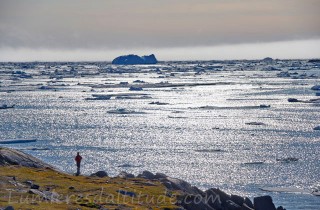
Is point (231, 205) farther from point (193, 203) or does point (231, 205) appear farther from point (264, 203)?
point (193, 203)

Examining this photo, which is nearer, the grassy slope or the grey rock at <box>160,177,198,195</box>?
the grassy slope

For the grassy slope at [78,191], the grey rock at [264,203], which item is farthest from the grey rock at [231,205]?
the grassy slope at [78,191]

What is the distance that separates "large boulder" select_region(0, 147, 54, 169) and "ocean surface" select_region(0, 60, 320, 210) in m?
4.31

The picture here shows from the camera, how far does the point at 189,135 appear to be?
1735 inches

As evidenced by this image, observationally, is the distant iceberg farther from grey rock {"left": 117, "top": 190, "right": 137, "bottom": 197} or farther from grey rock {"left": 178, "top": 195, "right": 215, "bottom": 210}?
grey rock {"left": 178, "top": 195, "right": 215, "bottom": 210}

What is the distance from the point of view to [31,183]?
21.7 metres

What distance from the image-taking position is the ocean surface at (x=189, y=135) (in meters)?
31.0

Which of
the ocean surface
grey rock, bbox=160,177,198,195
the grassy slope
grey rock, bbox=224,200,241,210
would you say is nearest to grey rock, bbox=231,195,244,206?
grey rock, bbox=224,200,241,210

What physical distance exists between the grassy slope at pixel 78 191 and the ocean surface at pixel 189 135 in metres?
5.04

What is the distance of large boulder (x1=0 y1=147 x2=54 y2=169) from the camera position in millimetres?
26273

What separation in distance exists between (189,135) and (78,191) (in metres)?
22.7

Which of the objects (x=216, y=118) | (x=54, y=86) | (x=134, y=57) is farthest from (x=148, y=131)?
(x=134, y=57)

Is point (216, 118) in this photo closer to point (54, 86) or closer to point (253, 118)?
point (253, 118)

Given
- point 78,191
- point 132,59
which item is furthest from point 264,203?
point 132,59
